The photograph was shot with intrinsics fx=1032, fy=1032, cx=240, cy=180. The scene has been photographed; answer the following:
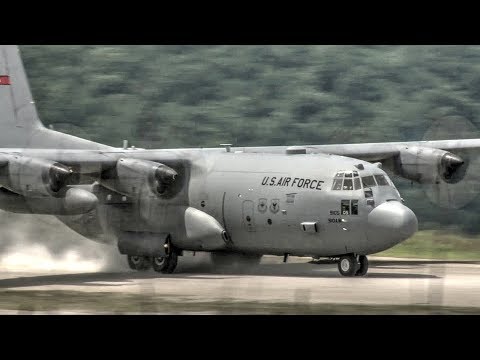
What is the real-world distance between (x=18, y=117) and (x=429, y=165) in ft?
37.6

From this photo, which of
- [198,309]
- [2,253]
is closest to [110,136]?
[2,253]

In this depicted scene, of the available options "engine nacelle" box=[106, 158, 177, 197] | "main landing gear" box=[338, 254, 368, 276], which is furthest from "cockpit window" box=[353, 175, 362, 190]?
"engine nacelle" box=[106, 158, 177, 197]

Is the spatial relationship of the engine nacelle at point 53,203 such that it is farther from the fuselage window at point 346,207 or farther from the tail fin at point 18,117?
the fuselage window at point 346,207

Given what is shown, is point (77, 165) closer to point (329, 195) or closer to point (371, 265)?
point (329, 195)

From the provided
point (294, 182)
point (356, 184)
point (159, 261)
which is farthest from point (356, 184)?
point (159, 261)

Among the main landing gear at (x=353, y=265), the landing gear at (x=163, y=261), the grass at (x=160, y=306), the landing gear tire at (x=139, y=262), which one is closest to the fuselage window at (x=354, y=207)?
the main landing gear at (x=353, y=265)

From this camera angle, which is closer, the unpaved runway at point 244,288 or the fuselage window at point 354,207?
the unpaved runway at point 244,288

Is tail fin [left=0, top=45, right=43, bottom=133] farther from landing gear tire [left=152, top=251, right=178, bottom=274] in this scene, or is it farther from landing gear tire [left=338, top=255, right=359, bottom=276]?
landing gear tire [left=338, top=255, right=359, bottom=276]

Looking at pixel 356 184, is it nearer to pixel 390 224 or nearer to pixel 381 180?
pixel 381 180

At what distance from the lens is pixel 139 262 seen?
2733 centimetres

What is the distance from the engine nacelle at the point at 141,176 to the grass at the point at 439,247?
433 inches

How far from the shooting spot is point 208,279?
24859 mm

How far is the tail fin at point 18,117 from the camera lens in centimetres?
2869

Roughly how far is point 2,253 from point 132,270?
17.0ft
